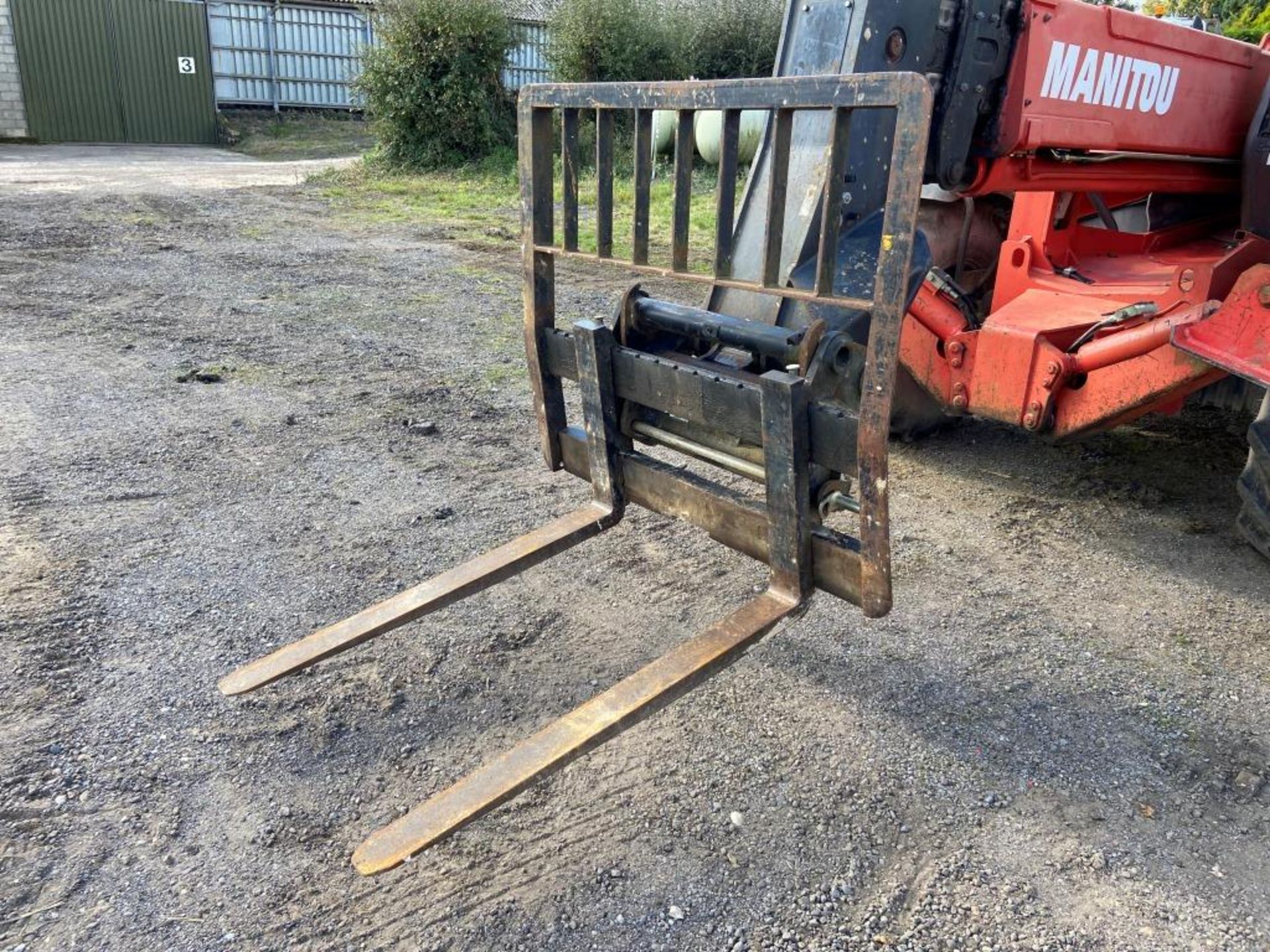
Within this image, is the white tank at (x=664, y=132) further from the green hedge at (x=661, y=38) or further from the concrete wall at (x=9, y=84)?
the concrete wall at (x=9, y=84)

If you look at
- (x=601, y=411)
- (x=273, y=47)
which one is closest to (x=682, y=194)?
(x=601, y=411)

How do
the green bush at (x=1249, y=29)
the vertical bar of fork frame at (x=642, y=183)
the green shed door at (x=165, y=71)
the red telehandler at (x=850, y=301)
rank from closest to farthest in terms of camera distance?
the red telehandler at (x=850, y=301) → the vertical bar of fork frame at (x=642, y=183) → the green bush at (x=1249, y=29) → the green shed door at (x=165, y=71)

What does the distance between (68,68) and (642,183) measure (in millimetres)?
22587

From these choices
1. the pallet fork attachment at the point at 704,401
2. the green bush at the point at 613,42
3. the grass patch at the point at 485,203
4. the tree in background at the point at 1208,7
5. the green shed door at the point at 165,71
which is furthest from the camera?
the green shed door at the point at 165,71

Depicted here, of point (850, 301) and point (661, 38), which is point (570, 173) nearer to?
point (850, 301)

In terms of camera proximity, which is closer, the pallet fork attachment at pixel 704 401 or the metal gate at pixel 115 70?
the pallet fork attachment at pixel 704 401

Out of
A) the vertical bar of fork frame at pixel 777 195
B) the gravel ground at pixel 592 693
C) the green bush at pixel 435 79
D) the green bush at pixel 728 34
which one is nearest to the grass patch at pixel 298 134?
the green bush at pixel 435 79

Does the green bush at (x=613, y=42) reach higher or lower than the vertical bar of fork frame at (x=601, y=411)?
higher

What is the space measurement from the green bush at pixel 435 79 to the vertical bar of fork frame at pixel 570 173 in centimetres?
1443

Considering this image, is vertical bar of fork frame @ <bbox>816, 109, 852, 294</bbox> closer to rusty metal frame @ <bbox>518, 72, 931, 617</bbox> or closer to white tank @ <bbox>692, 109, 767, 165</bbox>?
rusty metal frame @ <bbox>518, 72, 931, 617</bbox>

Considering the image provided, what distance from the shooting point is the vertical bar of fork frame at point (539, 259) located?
114 inches

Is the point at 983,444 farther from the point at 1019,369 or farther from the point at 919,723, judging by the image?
the point at 919,723

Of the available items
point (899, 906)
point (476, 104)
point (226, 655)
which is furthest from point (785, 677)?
point (476, 104)

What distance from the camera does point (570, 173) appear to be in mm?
2830
